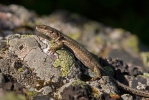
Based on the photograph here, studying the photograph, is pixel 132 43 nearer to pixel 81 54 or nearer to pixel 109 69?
Result: pixel 109 69

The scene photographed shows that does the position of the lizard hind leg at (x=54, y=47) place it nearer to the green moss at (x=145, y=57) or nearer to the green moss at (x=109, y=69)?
the green moss at (x=109, y=69)

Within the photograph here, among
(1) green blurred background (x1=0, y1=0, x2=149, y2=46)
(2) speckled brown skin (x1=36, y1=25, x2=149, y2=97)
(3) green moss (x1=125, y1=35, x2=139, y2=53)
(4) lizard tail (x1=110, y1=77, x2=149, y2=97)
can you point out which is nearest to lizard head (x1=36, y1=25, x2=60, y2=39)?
(2) speckled brown skin (x1=36, y1=25, x2=149, y2=97)

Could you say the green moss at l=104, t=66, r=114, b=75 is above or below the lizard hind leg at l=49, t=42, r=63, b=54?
below

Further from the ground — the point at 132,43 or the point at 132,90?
the point at 132,43

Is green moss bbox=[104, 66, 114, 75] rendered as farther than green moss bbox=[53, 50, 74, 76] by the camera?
Yes

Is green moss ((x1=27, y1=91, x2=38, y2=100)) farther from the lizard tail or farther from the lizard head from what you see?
the lizard head

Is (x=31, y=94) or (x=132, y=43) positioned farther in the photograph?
(x=132, y=43)

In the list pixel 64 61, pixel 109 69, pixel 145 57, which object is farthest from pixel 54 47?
pixel 145 57
